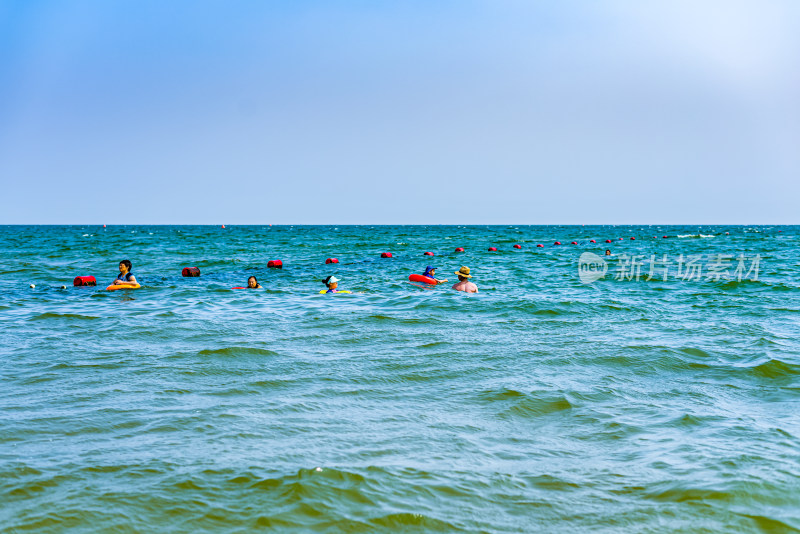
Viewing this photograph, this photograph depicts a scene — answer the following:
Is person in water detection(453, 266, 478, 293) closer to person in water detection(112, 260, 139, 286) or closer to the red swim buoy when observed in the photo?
person in water detection(112, 260, 139, 286)

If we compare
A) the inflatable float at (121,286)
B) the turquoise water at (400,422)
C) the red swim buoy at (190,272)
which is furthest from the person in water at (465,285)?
the red swim buoy at (190,272)

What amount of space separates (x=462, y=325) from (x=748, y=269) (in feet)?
71.6

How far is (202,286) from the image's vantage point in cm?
2111

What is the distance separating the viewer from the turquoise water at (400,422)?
4379mm

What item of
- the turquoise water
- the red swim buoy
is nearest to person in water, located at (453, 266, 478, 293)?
the turquoise water

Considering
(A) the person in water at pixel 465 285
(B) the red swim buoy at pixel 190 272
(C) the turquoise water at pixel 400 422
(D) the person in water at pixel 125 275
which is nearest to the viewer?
(C) the turquoise water at pixel 400 422

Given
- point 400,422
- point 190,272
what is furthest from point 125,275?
point 400,422

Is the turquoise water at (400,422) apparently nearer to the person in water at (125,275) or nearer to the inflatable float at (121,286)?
the inflatable float at (121,286)

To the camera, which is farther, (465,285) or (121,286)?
(121,286)

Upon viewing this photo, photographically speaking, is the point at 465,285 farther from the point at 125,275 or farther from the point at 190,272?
the point at 190,272

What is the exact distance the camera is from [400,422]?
6.29 m

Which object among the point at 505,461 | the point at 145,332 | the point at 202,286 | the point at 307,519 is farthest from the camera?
the point at 202,286

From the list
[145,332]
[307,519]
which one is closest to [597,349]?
[307,519]

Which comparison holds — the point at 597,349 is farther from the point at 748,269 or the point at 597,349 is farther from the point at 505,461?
the point at 748,269
